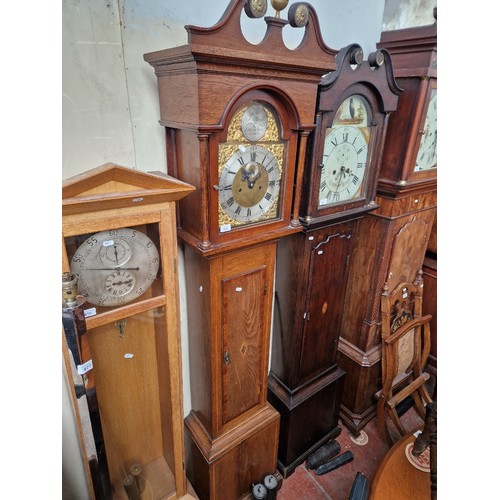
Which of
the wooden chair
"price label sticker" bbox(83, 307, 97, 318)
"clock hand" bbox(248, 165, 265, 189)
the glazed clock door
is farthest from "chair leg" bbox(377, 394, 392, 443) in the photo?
"price label sticker" bbox(83, 307, 97, 318)

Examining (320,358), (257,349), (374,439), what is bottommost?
(374,439)

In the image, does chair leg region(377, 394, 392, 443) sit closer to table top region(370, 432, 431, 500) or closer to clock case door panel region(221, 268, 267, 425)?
table top region(370, 432, 431, 500)

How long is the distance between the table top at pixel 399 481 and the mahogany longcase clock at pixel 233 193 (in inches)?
21.9

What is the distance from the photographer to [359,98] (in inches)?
59.4

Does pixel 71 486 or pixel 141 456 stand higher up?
pixel 141 456

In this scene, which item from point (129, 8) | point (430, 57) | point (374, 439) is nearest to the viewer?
point (129, 8)

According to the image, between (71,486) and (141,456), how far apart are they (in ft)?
1.05

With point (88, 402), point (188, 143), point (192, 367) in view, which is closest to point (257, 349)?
point (192, 367)

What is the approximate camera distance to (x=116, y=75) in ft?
3.88

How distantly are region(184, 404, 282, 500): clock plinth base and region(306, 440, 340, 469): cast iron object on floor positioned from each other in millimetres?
339

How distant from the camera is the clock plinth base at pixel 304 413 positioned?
196 centimetres

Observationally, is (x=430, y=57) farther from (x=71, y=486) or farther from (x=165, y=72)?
(x=71, y=486)

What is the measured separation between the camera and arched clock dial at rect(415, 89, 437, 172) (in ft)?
5.72

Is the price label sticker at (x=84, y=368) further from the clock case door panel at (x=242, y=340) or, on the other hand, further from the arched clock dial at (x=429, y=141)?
the arched clock dial at (x=429, y=141)
